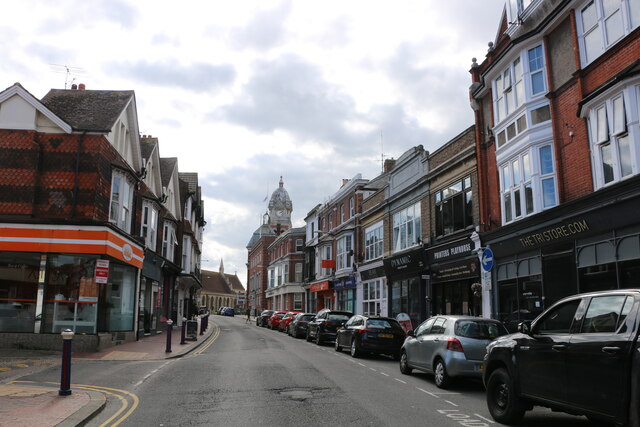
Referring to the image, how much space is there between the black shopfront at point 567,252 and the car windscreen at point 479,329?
12.5 feet

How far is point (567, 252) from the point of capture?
14930 millimetres

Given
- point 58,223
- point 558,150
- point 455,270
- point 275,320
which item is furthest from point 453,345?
point 275,320

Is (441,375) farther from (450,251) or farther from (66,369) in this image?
(450,251)

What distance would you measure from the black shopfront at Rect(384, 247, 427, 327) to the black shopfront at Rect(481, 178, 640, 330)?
20.5ft

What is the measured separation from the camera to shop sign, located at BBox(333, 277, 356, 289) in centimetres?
3681

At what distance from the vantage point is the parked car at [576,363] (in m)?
5.53

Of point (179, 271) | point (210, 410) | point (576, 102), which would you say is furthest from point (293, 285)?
point (210, 410)

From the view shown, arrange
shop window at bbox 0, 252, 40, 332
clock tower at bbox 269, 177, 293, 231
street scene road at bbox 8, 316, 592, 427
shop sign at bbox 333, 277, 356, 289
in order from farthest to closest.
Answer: clock tower at bbox 269, 177, 293, 231, shop sign at bbox 333, 277, 356, 289, shop window at bbox 0, 252, 40, 332, street scene road at bbox 8, 316, 592, 427

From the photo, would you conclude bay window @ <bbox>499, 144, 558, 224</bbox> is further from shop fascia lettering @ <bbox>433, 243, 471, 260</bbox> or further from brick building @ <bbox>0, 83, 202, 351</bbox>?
brick building @ <bbox>0, 83, 202, 351</bbox>

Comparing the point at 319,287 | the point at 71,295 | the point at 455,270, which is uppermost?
the point at 319,287

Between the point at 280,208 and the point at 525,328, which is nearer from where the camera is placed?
the point at 525,328

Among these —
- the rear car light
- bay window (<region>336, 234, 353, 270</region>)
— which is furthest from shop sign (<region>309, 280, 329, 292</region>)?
the rear car light

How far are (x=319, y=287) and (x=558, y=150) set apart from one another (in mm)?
31965

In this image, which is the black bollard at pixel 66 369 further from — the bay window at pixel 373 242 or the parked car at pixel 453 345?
the bay window at pixel 373 242
